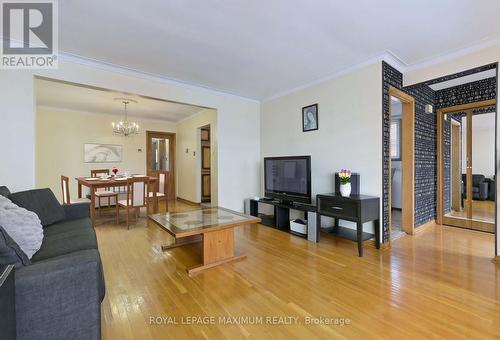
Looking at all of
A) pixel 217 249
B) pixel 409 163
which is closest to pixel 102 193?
pixel 217 249

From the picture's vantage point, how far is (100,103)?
5.05 meters

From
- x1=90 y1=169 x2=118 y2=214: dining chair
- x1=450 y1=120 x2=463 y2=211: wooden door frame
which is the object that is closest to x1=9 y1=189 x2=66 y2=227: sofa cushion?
x1=90 y1=169 x2=118 y2=214: dining chair

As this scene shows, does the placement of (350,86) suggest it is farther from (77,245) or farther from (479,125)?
(77,245)

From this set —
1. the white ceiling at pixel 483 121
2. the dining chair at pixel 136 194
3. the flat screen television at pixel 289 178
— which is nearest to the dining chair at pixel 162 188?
the dining chair at pixel 136 194

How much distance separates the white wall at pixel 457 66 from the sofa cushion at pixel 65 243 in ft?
13.1

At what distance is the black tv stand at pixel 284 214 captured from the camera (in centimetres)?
325

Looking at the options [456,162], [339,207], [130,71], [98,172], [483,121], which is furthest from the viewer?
[98,172]

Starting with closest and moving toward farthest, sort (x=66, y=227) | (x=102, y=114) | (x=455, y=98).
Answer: (x=66, y=227) < (x=455, y=98) < (x=102, y=114)

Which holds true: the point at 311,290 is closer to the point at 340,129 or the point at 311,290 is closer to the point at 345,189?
the point at 345,189

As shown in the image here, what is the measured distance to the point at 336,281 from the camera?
215 centimetres

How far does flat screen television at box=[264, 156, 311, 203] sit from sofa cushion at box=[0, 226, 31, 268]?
10.1 feet

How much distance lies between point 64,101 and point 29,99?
2636 millimetres

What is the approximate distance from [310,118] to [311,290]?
272 centimetres

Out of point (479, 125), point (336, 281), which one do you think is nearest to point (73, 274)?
point (336, 281)
